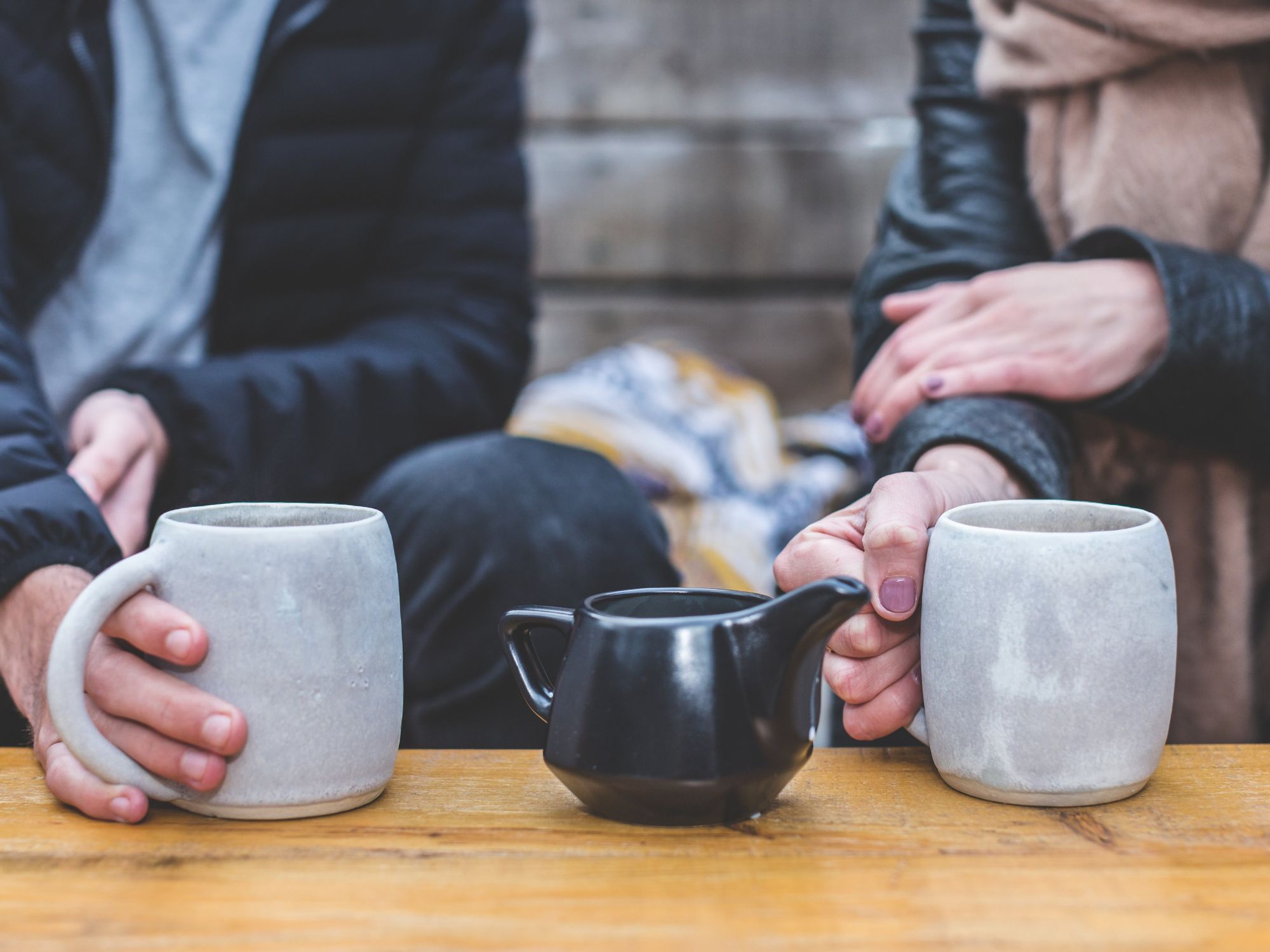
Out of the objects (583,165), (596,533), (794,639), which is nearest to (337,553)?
(794,639)

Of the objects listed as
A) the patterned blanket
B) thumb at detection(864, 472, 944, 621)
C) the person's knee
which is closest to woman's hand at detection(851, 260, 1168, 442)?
the person's knee

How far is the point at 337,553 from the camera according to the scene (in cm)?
49

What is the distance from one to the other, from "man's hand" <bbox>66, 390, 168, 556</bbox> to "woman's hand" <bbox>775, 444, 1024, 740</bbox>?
1.59 feet

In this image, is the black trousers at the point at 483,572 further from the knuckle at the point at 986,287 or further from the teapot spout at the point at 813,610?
the teapot spout at the point at 813,610

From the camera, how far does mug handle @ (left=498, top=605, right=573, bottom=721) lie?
523 mm

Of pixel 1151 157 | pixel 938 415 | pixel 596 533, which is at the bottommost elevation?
pixel 596 533

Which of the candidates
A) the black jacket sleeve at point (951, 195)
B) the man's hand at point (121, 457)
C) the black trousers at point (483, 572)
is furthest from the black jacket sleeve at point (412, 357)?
the black jacket sleeve at point (951, 195)

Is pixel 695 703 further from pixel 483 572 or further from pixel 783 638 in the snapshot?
pixel 483 572

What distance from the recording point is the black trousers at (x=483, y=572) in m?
0.89

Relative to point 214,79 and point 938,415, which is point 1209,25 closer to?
point 938,415

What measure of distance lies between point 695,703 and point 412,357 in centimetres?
71

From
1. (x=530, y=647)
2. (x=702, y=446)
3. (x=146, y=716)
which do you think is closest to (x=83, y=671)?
(x=146, y=716)

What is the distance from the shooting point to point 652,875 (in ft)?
1.48

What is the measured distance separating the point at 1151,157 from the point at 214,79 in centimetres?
80
